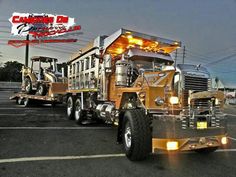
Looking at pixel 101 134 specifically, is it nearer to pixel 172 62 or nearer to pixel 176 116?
pixel 172 62

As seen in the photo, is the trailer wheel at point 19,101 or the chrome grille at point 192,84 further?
the trailer wheel at point 19,101

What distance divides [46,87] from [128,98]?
33.9ft

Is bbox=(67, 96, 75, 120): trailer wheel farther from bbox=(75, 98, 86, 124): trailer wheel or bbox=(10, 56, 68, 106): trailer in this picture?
bbox=(10, 56, 68, 106): trailer

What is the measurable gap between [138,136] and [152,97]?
907 mm

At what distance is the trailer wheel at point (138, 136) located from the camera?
5434 mm

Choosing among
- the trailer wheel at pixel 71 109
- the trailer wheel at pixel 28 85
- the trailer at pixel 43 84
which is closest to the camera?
the trailer wheel at pixel 71 109

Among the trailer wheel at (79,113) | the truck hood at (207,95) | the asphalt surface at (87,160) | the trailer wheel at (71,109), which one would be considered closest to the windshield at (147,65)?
the truck hood at (207,95)

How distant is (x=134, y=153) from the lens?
18.1 ft

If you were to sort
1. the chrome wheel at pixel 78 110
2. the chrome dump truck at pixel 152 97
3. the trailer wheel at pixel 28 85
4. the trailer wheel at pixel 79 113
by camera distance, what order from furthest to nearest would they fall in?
the trailer wheel at pixel 28 85 → the chrome wheel at pixel 78 110 → the trailer wheel at pixel 79 113 → the chrome dump truck at pixel 152 97

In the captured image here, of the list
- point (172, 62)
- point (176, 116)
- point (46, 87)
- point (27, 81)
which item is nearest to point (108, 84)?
point (172, 62)

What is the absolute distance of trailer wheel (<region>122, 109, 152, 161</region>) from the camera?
5434mm

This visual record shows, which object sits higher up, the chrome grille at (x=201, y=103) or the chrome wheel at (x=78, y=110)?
the chrome grille at (x=201, y=103)

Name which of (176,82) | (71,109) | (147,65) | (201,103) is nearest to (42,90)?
(71,109)

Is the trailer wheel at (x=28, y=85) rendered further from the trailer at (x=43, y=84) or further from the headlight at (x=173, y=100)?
the headlight at (x=173, y=100)
